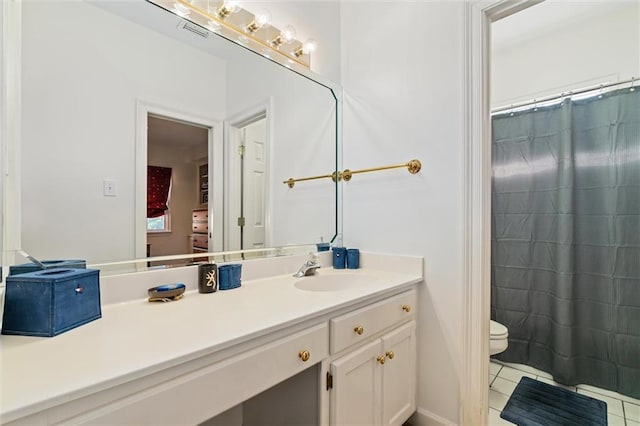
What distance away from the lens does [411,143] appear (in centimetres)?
152

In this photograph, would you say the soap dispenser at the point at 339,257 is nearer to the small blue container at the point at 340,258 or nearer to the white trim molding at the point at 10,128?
the small blue container at the point at 340,258

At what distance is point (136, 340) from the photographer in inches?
26.8

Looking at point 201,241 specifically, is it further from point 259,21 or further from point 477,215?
point 477,215

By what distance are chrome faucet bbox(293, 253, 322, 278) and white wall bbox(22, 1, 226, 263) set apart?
753 mm

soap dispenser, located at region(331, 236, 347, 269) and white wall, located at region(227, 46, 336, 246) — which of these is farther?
soap dispenser, located at region(331, 236, 347, 269)

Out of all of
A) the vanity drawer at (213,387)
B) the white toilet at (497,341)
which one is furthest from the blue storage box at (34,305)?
the white toilet at (497,341)

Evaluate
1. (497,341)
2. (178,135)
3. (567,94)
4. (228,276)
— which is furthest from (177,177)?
(567,94)

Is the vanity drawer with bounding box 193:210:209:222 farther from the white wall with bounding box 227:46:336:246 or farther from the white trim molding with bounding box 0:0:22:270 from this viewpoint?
the white trim molding with bounding box 0:0:22:270

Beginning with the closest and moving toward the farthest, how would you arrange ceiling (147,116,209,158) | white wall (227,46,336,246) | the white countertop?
the white countertop < ceiling (147,116,209,158) < white wall (227,46,336,246)

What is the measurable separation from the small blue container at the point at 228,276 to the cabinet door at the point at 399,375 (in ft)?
2.15

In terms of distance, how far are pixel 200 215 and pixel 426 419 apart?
4.73 ft

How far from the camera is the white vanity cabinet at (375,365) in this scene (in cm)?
100

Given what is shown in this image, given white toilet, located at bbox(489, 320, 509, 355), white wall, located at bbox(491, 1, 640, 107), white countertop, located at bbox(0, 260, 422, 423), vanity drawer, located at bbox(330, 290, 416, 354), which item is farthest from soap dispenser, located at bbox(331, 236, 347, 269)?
white wall, located at bbox(491, 1, 640, 107)

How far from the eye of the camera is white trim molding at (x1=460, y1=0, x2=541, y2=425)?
1303 mm
